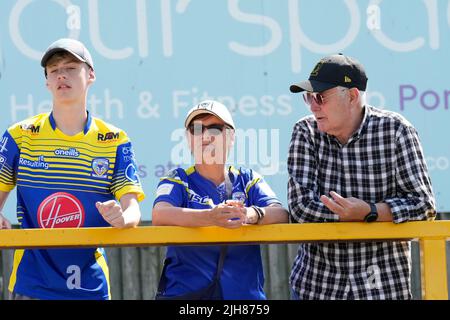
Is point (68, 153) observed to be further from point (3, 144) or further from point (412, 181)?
point (412, 181)

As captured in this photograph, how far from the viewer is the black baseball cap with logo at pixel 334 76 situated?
10.5ft

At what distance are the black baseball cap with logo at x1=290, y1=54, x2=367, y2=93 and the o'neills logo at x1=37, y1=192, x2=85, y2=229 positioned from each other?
3.09ft

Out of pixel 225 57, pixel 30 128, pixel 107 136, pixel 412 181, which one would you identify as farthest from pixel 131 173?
pixel 225 57

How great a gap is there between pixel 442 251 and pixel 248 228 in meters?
0.65

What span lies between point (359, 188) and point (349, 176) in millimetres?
58

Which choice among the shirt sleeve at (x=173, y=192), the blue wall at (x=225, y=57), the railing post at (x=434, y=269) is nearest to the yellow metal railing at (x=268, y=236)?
the railing post at (x=434, y=269)

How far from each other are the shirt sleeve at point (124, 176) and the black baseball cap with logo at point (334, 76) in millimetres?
692

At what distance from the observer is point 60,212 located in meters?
3.15

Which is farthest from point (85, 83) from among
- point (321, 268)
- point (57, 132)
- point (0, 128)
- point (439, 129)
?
point (439, 129)

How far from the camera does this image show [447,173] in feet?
15.2

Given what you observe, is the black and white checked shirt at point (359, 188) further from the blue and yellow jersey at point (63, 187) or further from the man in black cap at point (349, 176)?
the blue and yellow jersey at point (63, 187)

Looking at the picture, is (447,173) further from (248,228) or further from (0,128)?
(0,128)
